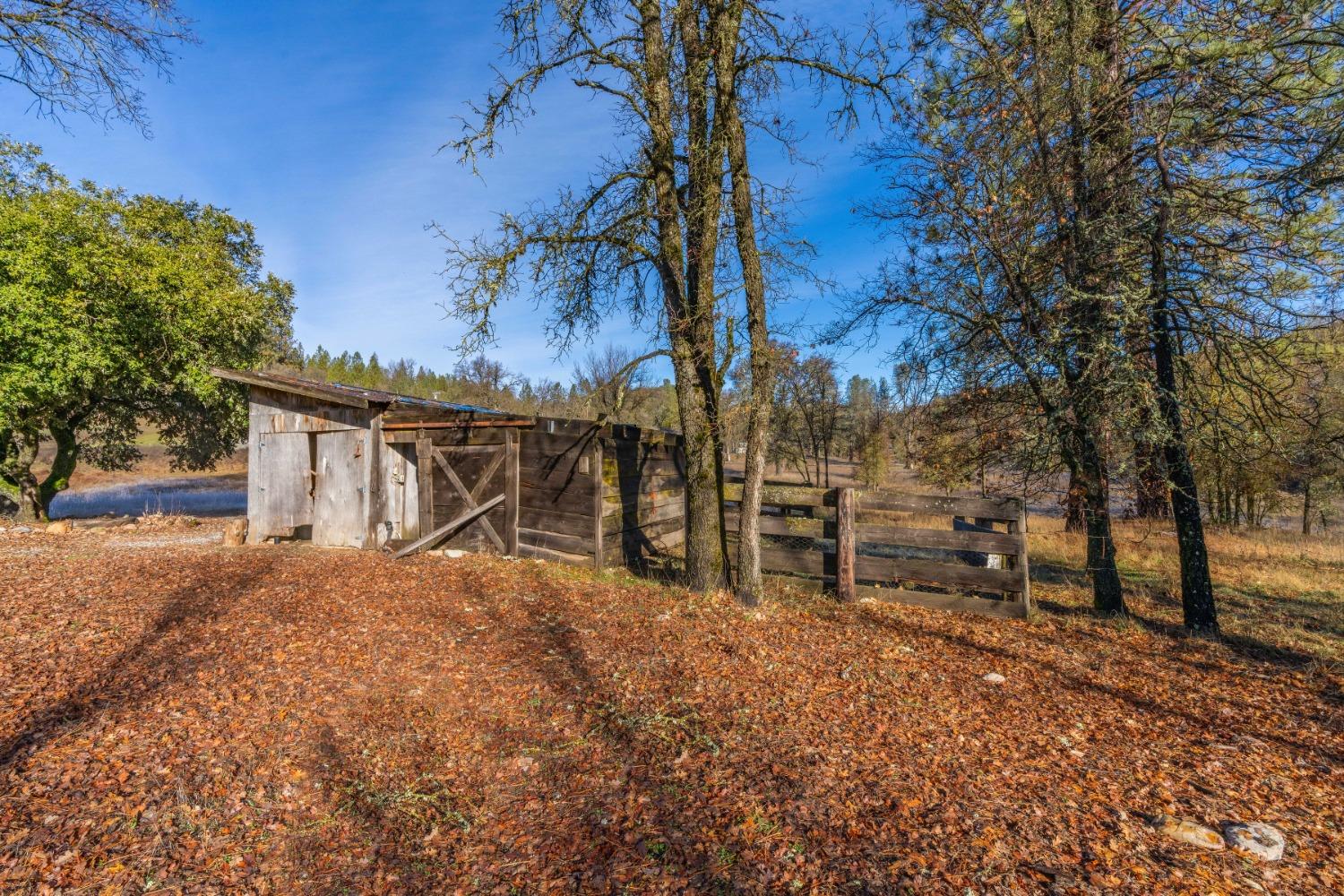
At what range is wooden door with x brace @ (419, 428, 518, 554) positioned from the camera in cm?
1049

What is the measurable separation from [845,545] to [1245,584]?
773cm

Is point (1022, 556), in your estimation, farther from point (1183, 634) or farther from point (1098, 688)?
point (1098, 688)

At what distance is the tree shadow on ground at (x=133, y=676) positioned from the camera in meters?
3.71

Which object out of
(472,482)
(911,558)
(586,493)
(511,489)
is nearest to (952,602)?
(911,558)

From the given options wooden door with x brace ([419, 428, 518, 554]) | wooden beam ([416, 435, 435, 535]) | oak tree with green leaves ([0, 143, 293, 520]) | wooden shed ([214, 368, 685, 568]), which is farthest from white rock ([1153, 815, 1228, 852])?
oak tree with green leaves ([0, 143, 293, 520])

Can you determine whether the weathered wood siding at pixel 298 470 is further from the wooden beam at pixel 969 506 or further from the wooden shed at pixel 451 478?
the wooden beam at pixel 969 506

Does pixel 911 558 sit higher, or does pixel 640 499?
pixel 640 499

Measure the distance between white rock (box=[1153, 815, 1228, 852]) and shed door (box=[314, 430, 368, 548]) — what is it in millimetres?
11904

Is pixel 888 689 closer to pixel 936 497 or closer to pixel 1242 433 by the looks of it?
pixel 936 497

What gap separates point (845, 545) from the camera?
24.3 ft

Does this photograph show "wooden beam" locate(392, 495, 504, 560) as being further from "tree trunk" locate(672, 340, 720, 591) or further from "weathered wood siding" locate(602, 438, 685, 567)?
"tree trunk" locate(672, 340, 720, 591)

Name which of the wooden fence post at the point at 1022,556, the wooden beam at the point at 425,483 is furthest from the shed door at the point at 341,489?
the wooden fence post at the point at 1022,556

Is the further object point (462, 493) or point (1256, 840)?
point (462, 493)

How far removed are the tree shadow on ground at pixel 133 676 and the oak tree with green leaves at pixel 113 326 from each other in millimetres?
10073
